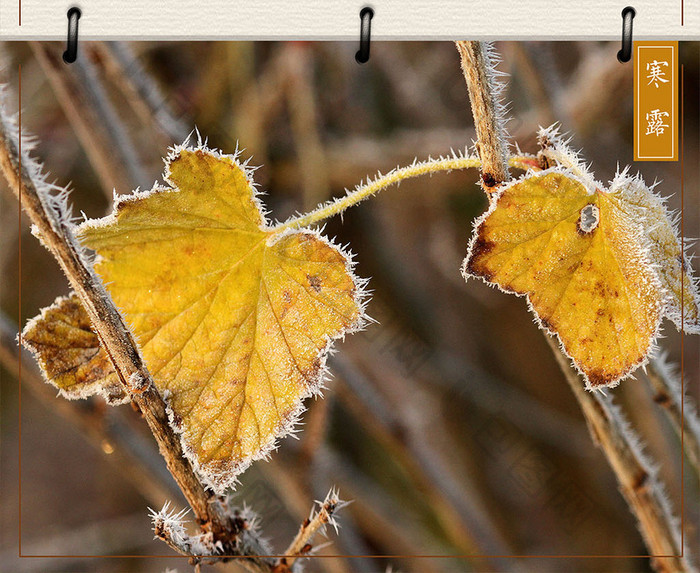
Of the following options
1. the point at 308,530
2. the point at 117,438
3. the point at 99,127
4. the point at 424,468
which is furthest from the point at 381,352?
the point at 308,530

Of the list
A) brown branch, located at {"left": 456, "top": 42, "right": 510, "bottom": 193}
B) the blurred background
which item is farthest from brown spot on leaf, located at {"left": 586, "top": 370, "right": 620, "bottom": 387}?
the blurred background

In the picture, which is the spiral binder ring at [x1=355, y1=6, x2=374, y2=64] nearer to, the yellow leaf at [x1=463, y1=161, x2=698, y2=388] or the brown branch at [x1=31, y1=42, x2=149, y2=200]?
the yellow leaf at [x1=463, y1=161, x2=698, y2=388]

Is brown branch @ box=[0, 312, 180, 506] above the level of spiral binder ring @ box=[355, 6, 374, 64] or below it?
below

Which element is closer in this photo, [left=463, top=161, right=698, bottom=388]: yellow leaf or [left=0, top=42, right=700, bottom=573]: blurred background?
[left=463, top=161, right=698, bottom=388]: yellow leaf

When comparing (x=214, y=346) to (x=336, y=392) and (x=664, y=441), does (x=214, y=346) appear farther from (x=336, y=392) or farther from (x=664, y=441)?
(x=664, y=441)

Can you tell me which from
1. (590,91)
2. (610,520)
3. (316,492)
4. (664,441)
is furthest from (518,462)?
(590,91)

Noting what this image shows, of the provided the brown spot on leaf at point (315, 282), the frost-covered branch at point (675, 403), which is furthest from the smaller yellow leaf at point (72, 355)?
the frost-covered branch at point (675, 403)
